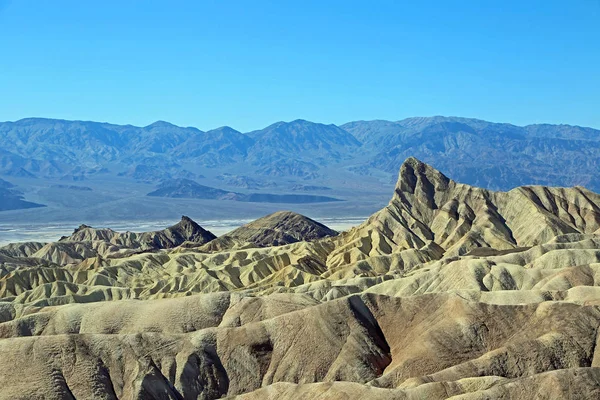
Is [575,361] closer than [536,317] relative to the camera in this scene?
Yes

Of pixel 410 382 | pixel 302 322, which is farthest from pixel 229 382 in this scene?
pixel 410 382

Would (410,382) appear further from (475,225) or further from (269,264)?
(475,225)

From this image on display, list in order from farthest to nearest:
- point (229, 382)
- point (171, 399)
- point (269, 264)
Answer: point (269, 264) < point (229, 382) < point (171, 399)

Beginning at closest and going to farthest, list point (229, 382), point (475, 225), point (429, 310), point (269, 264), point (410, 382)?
1. point (410, 382)
2. point (229, 382)
3. point (429, 310)
4. point (269, 264)
5. point (475, 225)

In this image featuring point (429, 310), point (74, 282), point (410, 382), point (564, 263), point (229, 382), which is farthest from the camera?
point (74, 282)

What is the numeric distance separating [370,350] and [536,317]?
1544 centimetres

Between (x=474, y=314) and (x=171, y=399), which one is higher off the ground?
(x=474, y=314)

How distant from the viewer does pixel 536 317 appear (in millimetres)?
86688

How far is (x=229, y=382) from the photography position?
84375 millimetres

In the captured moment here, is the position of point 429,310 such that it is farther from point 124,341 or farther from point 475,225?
point 475,225

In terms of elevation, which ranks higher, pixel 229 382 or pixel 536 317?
pixel 536 317

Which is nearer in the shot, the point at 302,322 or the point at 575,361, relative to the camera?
the point at 575,361

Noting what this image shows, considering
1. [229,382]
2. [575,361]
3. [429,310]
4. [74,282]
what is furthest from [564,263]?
[74,282]

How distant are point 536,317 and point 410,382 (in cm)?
2014
